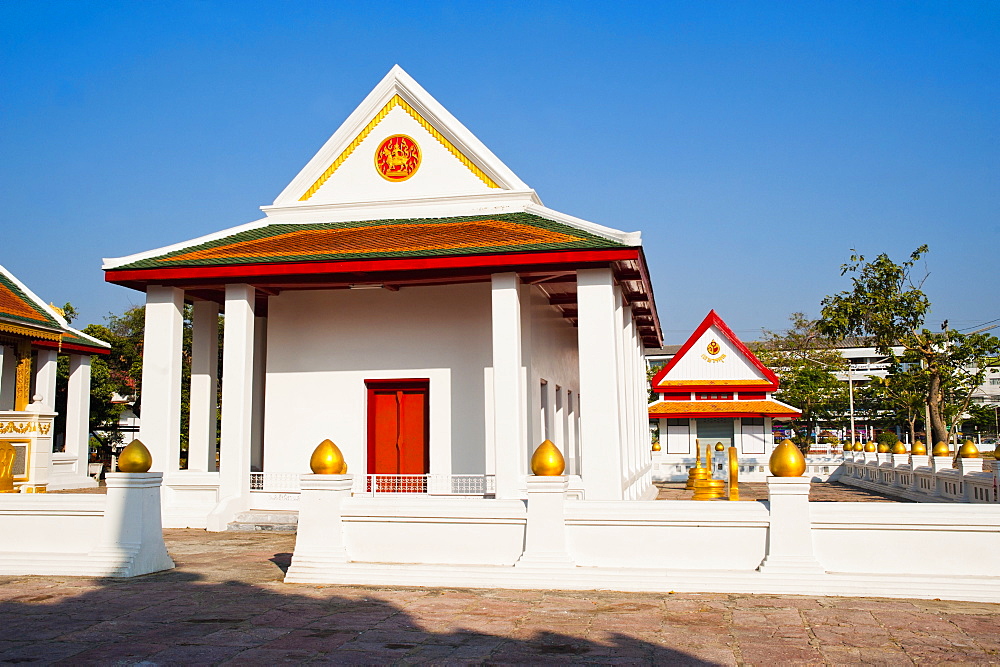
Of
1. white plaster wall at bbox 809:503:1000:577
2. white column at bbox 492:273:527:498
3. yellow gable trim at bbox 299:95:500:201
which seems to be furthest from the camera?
yellow gable trim at bbox 299:95:500:201

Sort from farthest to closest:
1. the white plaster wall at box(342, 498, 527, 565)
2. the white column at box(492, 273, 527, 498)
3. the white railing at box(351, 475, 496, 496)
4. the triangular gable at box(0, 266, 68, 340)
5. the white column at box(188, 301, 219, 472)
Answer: the triangular gable at box(0, 266, 68, 340) < the white column at box(188, 301, 219, 472) < the white railing at box(351, 475, 496, 496) < the white column at box(492, 273, 527, 498) < the white plaster wall at box(342, 498, 527, 565)

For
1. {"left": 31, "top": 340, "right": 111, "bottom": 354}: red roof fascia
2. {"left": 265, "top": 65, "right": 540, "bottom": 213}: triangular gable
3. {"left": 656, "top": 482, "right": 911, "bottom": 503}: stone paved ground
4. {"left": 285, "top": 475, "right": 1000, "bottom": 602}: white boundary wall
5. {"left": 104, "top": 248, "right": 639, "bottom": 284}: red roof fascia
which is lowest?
{"left": 656, "top": 482, "right": 911, "bottom": 503}: stone paved ground

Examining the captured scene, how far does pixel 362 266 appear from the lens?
13.7 m

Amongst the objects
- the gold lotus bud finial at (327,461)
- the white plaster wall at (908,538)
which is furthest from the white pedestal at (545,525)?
the white plaster wall at (908,538)

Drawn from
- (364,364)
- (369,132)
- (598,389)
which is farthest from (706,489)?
(369,132)

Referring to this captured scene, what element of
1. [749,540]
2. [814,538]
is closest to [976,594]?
[814,538]

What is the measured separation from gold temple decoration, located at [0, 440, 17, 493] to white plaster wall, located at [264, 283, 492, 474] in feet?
13.4

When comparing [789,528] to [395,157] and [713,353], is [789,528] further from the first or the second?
[713,353]

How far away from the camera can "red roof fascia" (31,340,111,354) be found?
2259cm

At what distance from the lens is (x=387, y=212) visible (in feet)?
55.1

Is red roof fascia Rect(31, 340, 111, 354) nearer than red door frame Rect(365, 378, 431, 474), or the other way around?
red door frame Rect(365, 378, 431, 474)

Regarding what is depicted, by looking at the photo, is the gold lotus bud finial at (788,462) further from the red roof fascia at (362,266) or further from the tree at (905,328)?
the tree at (905,328)

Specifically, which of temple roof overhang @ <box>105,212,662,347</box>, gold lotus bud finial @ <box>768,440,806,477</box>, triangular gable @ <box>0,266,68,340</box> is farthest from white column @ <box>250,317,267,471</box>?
gold lotus bud finial @ <box>768,440,806,477</box>

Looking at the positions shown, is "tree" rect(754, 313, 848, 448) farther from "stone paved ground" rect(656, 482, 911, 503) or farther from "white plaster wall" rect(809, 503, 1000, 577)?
"white plaster wall" rect(809, 503, 1000, 577)
